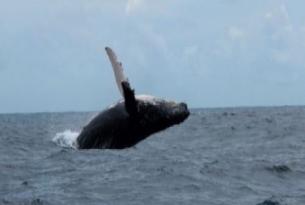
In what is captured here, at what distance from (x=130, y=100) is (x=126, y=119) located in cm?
29

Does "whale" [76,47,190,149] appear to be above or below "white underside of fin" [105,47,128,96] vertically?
below

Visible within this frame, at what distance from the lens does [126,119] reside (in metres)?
9.34

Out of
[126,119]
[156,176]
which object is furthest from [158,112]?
[156,176]

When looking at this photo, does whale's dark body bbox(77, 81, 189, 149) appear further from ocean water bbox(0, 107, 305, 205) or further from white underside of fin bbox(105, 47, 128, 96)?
ocean water bbox(0, 107, 305, 205)

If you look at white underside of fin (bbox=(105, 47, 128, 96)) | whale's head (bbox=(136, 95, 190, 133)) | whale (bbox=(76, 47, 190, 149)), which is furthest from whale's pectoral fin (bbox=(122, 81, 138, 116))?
white underside of fin (bbox=(105, 47, 128, 96))

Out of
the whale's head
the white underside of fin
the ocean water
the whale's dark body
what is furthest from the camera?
the ocean water

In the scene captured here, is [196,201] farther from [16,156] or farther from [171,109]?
[16,156]

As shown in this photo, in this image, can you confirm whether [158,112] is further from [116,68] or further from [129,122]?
[116,68]

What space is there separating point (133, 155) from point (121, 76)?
20440mm

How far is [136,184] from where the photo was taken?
20641mm

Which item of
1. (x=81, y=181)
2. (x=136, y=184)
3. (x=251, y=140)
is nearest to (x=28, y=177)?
(x=81, y=181)

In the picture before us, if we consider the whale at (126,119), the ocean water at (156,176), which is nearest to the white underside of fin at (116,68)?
the whale at (126,119)

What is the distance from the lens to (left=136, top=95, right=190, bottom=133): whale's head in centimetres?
942

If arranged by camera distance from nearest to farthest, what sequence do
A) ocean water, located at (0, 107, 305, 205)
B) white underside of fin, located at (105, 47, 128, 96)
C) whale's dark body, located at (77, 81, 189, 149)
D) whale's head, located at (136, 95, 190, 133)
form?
whale's dark body, located at (77, 81, 189, 149)
whale's head, located at (136, 95, 190, 133)
white underside of fin, located at (105, 47, 128, 96)
ocean water, located at (0, 107, 305, 205)
